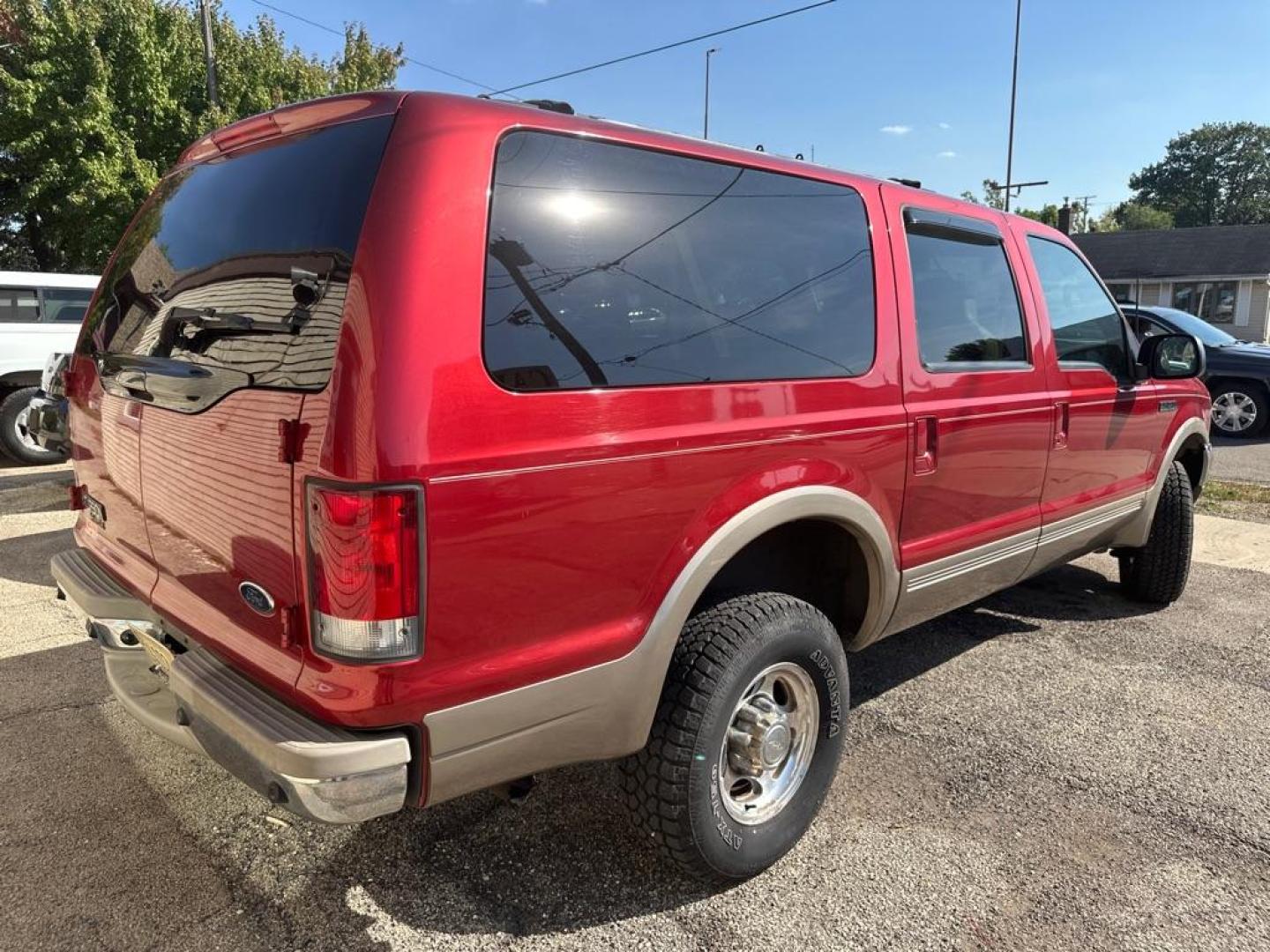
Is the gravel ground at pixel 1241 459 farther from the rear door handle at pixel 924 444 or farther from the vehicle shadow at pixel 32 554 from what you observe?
the vehicle shadow at pixel 32 554

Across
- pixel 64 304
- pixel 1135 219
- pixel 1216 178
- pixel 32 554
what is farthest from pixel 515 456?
pixel 1216 178

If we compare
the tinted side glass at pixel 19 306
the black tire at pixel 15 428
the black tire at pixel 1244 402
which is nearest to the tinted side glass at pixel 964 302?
the black tire at pixel 15 428

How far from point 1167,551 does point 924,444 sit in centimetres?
265

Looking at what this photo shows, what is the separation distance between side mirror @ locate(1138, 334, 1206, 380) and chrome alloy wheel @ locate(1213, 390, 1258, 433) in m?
8.73

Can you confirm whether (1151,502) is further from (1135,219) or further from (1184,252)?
(1135,219)

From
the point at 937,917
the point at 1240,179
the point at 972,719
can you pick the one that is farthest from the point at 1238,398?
the point at 1240,179

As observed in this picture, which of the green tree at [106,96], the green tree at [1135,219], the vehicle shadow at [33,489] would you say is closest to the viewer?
the vehicle shadow at [33,489]

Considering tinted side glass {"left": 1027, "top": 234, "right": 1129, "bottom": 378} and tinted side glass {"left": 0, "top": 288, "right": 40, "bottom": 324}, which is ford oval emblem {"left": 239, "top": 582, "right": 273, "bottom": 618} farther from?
tinted side glass {"left": 0, "top": 288, "right": 40, "bottom": 324}

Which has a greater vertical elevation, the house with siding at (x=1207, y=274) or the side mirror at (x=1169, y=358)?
the house with siding at (x=1207, y=274)

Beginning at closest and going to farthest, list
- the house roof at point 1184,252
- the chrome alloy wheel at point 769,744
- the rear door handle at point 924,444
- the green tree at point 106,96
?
the chrome alloy wheel at point 769,744 → the rear door handle at point 924,444 → the green tree at point 106,96 → the house roof at point 1184,252

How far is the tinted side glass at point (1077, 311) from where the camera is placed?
142 inches

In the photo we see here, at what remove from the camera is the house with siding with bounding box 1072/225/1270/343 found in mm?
30156

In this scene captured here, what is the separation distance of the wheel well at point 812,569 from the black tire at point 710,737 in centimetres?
21

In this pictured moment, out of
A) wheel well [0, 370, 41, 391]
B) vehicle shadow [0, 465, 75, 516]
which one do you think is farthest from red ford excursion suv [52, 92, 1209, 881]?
wheel well [0, 370, 41, 391]
